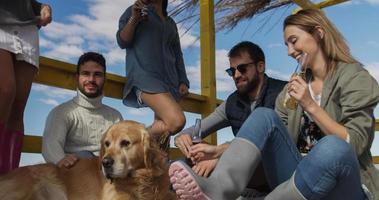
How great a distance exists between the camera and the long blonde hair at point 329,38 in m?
2.10

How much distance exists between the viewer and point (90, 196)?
9.34 feet

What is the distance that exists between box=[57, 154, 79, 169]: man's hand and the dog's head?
0.19 metres

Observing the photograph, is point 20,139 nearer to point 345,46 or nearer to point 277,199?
point 277,199

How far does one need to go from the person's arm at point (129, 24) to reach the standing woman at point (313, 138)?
1387 mm

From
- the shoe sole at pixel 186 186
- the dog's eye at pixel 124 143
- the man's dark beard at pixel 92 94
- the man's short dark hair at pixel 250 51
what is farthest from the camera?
the man's dark beard at pixel 92 94

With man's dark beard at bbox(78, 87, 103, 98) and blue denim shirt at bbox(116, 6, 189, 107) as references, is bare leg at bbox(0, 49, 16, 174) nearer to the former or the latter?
man's dark beard at bbox(78, 87, 103, 98)

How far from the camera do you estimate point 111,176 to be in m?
2.69

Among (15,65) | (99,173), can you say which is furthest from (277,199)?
(15,65)

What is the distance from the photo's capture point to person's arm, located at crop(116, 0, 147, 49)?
333 cm

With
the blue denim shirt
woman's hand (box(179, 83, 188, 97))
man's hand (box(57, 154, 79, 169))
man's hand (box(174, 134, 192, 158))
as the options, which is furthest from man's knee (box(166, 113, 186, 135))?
man's hand (box(174, 134, 192, 158))

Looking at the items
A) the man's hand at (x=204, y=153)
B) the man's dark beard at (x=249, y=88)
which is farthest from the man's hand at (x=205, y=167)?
the man's dark beard at (x=249, y=88)

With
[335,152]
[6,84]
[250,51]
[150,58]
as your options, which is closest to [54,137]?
[6,84]

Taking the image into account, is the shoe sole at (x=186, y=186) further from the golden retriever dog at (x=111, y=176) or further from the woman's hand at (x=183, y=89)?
the woman's hand at (x=183, y=89)

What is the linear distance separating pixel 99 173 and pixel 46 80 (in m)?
0.84
